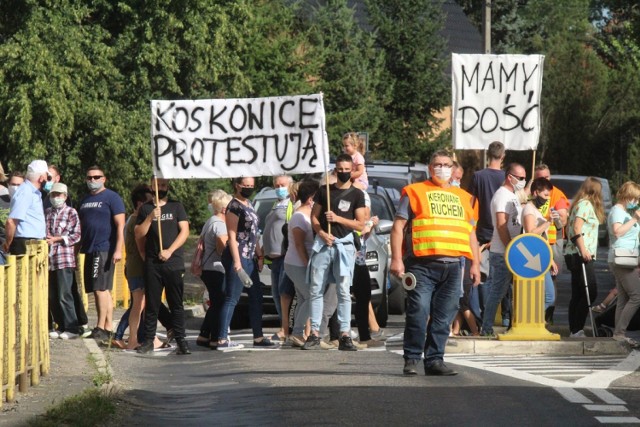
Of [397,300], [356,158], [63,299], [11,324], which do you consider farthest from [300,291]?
[397,300]

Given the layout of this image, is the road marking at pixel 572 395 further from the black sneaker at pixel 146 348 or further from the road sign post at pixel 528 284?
the black sneaker at pixel 146 348

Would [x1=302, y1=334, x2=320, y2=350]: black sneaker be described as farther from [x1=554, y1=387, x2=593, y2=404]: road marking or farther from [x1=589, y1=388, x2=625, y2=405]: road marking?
[x1=589, y1=388, x2=625, y2=405]: road marking

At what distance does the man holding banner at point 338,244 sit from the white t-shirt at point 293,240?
13.8 inches

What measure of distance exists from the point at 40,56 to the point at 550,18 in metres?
51.2

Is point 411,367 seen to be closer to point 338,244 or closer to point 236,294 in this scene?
point 338,244

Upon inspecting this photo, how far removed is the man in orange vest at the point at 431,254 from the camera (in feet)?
41.1

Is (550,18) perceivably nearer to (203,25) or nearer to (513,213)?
(203,25)

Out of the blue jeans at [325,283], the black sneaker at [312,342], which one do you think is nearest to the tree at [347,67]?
the black sneaker at [312,342]

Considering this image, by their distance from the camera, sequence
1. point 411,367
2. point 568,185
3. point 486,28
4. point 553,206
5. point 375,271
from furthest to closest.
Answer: point 568,185, point 486,28, point 375,271, point 553,206, point 411,367

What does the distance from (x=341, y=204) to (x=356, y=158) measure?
1.16 m

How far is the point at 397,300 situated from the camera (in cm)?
2005

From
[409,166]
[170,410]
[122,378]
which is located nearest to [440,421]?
[170,410]

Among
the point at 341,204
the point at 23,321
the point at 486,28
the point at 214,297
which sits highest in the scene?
the point at 486,28

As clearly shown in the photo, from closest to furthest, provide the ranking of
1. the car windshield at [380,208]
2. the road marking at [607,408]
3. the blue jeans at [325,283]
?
the road marking at [607,408] → the blue jeans at [325,283] → the car windshield at [380,208]
